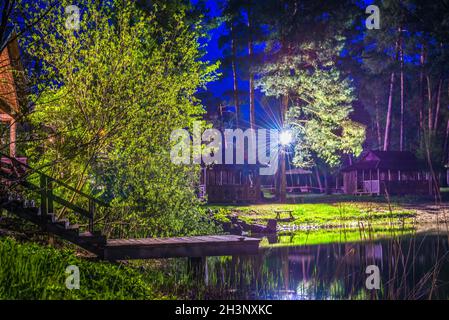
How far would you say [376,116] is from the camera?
208ft

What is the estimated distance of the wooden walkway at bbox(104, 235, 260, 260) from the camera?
43.5 feet

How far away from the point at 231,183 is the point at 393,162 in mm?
16963

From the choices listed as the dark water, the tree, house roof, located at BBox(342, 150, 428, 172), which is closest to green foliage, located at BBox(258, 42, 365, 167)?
the tree

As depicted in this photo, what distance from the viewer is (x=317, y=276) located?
45.4 feet

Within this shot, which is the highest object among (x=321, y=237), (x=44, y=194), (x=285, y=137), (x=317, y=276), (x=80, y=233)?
(x=285, y=137)

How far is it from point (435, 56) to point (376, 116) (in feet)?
68.1

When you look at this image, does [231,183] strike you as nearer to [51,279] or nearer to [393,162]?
[393,162]

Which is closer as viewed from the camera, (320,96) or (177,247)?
(177,247)

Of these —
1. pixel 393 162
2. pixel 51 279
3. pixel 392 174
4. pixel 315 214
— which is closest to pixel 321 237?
pixel 315 214

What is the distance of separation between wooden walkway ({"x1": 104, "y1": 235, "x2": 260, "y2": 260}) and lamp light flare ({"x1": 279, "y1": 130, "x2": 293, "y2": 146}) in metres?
22.6

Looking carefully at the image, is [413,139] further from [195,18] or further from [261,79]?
[195,18]

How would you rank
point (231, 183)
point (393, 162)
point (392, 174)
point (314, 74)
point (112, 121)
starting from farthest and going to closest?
point (392, 174)
point (393, 162)
point (231, 183)
point (314, 74)
point (112, 121)

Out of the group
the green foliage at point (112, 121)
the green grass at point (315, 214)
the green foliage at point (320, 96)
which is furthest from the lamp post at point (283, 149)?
the green foliage at point (112, 121)
